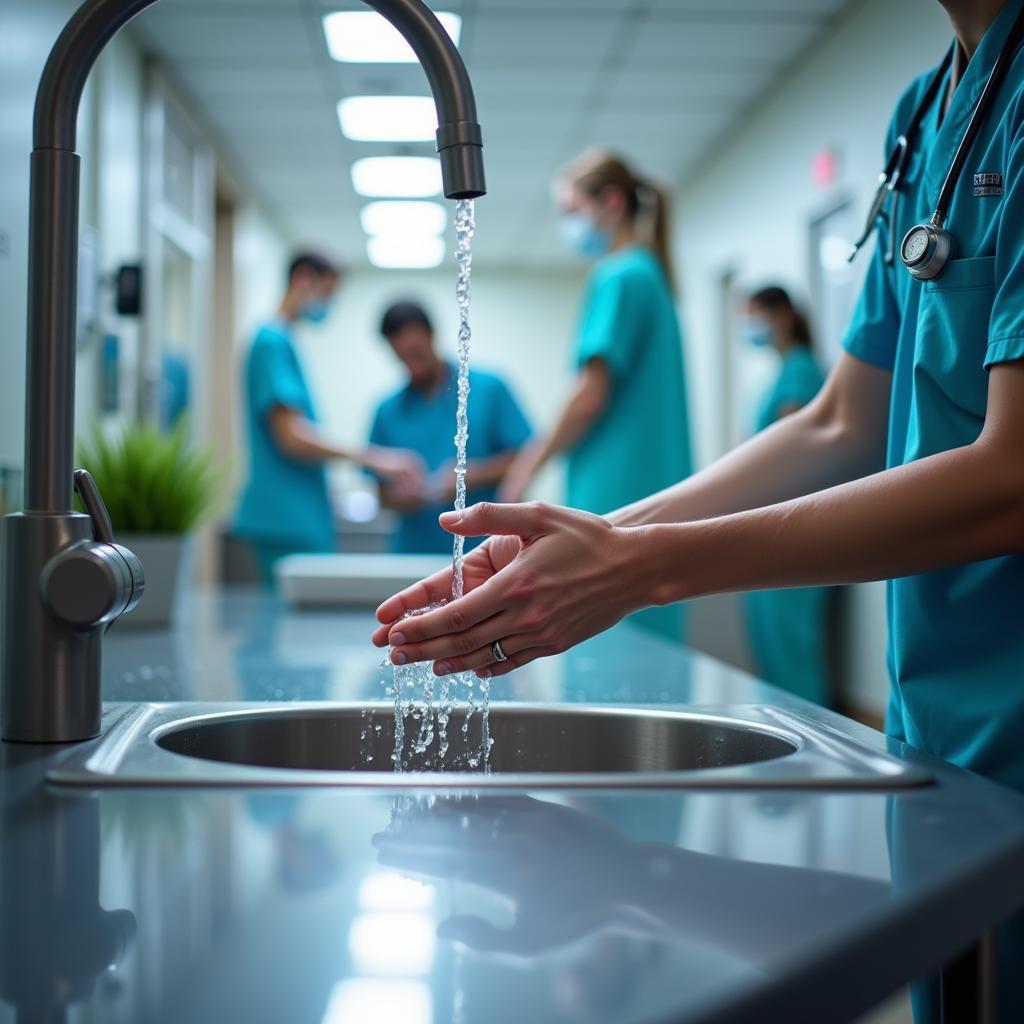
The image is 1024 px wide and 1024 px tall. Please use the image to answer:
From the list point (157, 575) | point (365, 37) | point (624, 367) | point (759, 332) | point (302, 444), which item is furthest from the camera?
point (759, 332)

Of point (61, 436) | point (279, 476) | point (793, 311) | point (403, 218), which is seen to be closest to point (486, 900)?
point (61, 436)

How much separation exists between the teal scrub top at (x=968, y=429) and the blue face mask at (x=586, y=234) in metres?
1.74

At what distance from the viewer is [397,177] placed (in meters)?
5.16

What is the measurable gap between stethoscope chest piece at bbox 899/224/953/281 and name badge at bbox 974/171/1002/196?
0.03 metres

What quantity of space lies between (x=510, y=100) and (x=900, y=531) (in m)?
3.89

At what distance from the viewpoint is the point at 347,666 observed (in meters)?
1.07

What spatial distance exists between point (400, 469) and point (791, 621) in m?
1.41

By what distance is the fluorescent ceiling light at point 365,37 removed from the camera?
336 centimetres

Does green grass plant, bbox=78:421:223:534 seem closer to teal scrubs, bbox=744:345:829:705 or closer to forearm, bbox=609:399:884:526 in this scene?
forearm, bbox=609:399:884:526

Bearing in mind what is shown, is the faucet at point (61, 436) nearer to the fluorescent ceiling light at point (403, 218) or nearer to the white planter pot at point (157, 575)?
the white planter pot at point (157, 575)

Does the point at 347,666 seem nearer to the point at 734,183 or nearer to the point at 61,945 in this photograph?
the point at 61,945

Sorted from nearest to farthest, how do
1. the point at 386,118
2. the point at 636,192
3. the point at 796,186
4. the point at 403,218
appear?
the point at 636,192
the point at 796,186
the point at 386,118
the point at 403,218

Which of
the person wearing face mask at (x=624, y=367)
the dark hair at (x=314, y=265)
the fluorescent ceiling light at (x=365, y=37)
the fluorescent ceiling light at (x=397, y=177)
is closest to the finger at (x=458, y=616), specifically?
the person wearing face mask at (x=624, y=367)

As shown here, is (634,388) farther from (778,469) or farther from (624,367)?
(778,469)
